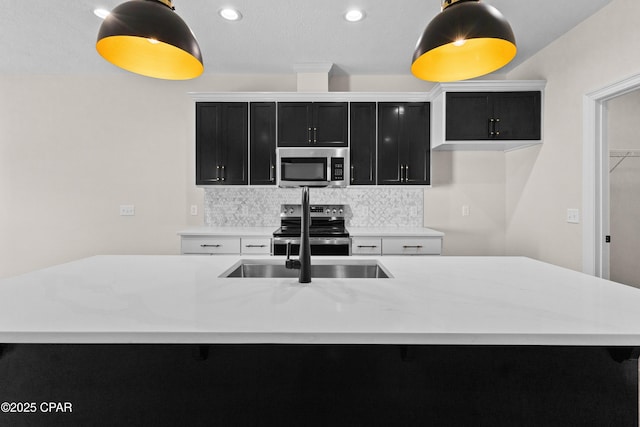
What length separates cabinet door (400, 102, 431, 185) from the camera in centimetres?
336

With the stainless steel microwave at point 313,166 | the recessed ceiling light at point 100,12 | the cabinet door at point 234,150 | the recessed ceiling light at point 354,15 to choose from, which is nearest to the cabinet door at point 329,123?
the stainless steel microwave at point 313,166

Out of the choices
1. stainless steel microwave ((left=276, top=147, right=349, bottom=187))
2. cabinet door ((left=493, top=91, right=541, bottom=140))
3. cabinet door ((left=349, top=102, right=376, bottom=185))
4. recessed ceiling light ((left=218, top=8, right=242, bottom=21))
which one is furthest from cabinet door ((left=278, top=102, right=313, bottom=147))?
cabinet door ((left=493, top=91, right=541, bottom=140))

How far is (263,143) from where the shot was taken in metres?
3.34

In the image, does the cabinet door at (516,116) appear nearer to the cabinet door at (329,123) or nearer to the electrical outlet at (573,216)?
the electrical outlet at (573,216)

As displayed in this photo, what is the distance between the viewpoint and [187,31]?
1219 mm

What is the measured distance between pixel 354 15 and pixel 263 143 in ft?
4.71

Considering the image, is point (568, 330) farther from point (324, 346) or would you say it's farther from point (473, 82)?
point (473, 82)

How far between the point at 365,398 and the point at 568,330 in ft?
1.83

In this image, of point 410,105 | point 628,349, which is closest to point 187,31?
point 628,349

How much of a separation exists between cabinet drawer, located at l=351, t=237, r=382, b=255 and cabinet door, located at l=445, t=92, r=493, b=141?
1.20 metres

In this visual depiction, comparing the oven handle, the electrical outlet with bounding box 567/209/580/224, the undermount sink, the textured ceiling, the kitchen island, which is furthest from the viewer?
the oven handle

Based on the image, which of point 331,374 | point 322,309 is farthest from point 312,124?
point 331,374

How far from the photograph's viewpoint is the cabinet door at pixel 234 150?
131 inches

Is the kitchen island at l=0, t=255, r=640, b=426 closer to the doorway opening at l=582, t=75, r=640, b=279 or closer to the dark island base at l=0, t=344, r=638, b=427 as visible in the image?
the dark island base at l=0, t=344, r=638, b=427
